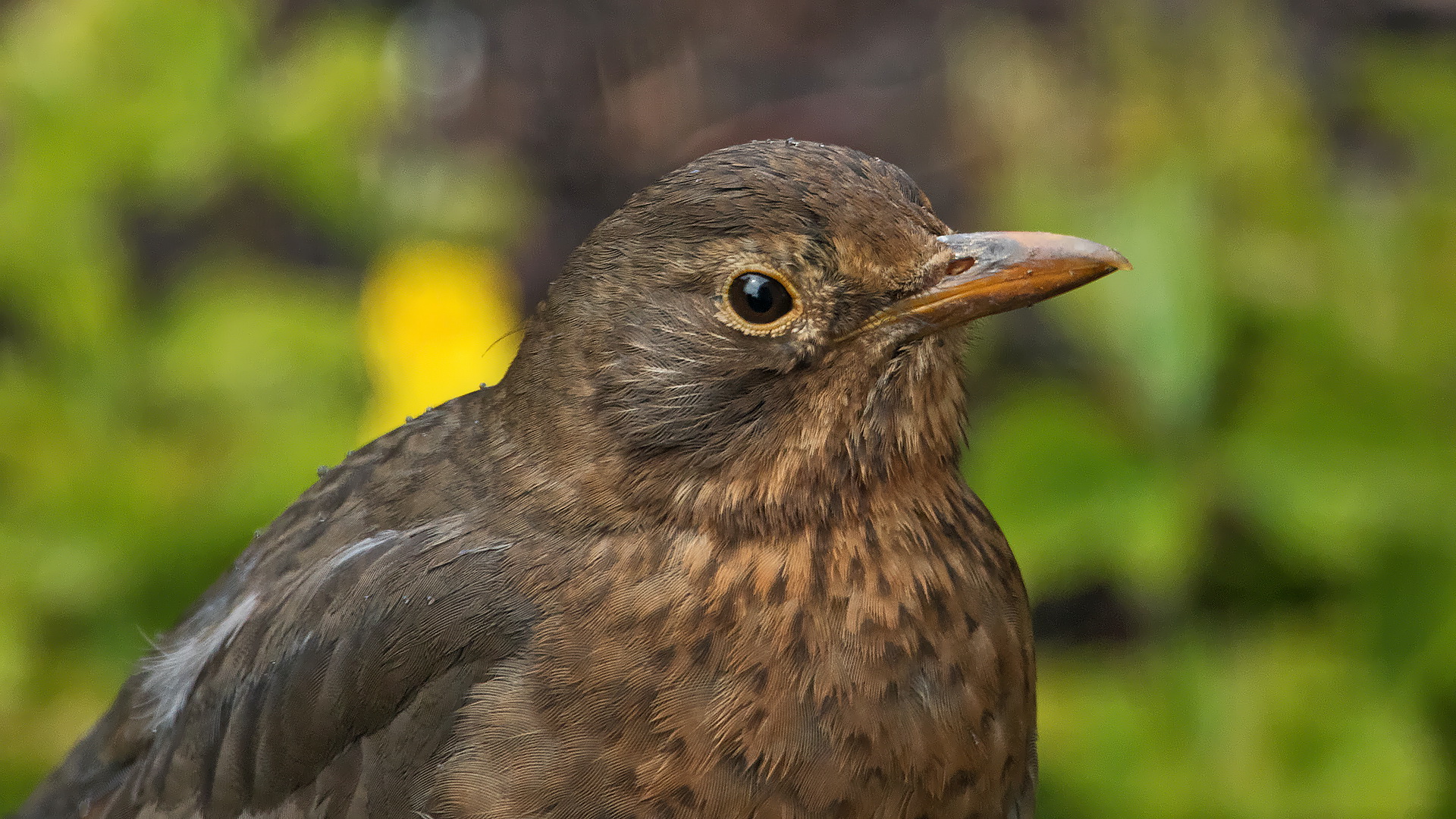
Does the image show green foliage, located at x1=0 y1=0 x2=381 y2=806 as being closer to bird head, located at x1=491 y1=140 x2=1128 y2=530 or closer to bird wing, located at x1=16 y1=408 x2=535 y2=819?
bird wing, located at x1=16 y1=408 x2=535 y2=819

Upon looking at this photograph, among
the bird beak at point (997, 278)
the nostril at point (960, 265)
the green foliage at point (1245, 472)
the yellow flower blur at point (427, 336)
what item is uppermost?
the yellow flower blur at point (427, 336)

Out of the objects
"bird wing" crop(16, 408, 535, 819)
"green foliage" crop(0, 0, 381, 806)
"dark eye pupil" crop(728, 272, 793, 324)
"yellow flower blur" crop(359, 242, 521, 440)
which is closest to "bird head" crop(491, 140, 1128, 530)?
"dark eye pupil" crop(728, 272, 793, 324)

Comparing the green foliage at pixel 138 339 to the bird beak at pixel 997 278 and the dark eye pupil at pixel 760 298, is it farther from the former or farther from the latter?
the bird beak at pixel 997 278

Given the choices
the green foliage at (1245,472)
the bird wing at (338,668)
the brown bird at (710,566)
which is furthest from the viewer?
the green foliage at (1245,472)

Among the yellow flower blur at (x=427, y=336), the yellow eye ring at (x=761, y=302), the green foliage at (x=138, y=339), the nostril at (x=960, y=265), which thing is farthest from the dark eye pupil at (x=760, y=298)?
the green foliage at (x=138, y=339)

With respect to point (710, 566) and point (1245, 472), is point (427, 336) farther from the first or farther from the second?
point (1245, 472)

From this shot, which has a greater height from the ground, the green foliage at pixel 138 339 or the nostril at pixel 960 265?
the green foliage at pixel 138 339

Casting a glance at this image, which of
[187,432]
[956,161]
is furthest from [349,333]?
[956,161]

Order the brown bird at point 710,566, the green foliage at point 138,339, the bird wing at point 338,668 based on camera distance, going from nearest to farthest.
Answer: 1. the brown bird at point 710,566
2. the bird wing at point 338,668
3. the green foliage at point 138,339
